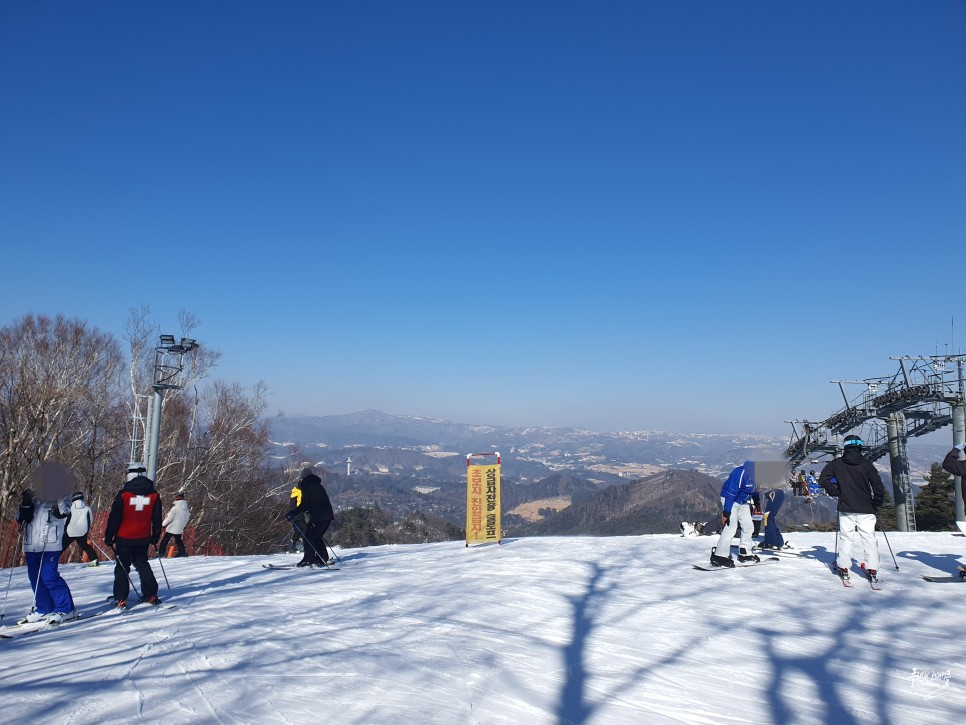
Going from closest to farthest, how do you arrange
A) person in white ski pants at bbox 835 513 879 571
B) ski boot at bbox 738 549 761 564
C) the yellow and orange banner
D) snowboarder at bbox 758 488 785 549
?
person in white ski pants at bbox 835 513 879 571, ski boot at bbox 738 549 761 564, snowboarder at bbox 758 488 785 549, the yellow and orange banner

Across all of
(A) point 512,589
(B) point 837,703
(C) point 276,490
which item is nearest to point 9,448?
(C) point 276,490

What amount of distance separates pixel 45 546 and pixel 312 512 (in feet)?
14.1

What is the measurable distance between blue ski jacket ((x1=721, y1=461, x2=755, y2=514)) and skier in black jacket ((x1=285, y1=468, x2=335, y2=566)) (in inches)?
257

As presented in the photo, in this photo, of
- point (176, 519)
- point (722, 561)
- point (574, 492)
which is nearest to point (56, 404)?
point (176, 519)

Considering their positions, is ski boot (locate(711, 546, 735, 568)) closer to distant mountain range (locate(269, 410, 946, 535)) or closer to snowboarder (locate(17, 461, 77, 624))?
distant mountain range (locate(269, 410, 946, 535))

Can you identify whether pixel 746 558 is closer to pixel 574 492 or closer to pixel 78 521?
pixel 78 521

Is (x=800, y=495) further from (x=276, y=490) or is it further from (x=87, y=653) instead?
(x=276, y=490)

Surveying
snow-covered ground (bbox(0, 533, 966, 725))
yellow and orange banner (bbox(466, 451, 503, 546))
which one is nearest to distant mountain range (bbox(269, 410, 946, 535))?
snow-covered ground (bbox(0, 533, 966, 725))

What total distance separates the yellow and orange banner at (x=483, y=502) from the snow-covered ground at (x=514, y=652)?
3314 millimetres

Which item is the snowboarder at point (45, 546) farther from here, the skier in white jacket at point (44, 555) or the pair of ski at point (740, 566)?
the pair of ski at point (740, 566)

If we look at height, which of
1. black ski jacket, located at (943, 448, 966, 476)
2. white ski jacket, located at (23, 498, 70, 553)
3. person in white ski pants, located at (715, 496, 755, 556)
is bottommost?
person in white ski pants, located at (715, 496, 755, 556)

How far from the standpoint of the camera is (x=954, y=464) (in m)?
7.88

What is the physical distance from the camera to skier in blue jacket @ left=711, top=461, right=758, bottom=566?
30.4 ft

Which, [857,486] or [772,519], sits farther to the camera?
[772,519]
